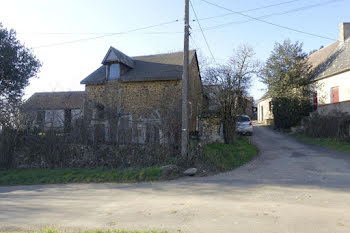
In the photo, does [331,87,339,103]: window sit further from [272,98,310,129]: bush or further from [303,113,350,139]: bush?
[303,113,350,139]: bush

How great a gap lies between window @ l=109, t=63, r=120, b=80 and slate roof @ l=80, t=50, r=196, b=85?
0.40 m

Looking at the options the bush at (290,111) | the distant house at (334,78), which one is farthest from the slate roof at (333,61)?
the bush at (290,111)

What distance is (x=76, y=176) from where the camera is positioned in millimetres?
10656

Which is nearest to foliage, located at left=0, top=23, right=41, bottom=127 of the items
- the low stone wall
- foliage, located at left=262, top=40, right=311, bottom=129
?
foliage, located at left=262, top=40, right=311, bottom=129

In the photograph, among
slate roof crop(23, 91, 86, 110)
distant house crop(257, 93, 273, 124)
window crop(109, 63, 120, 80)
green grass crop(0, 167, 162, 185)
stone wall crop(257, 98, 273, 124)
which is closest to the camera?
green grass crop(0, 167, 162, 185)

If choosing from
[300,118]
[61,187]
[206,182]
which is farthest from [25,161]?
[300,118]

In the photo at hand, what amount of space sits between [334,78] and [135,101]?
15.8 m

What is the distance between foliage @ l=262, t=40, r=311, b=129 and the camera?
2247cm

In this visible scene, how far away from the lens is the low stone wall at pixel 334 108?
17.1 meters

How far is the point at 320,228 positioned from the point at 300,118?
20.6 m

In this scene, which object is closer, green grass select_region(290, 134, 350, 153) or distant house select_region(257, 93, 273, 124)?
green grass select_region(290, 134, 350, 153)

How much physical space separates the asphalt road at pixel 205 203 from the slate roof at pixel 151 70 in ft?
30.9

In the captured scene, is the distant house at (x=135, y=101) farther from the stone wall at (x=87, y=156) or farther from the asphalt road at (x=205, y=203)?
the asphalt road at (x=205, y=203)

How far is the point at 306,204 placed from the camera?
19.3ft
